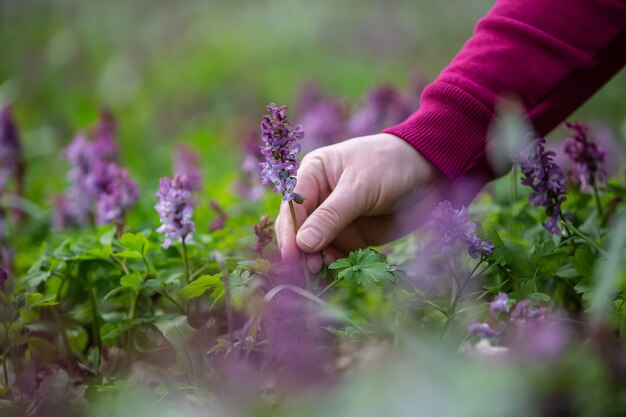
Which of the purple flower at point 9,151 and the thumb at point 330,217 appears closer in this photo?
the thumb at point 330,217

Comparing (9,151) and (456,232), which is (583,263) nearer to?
(456,232)

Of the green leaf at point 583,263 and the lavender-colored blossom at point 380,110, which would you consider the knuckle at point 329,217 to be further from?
the lavender-colored blossom at point 380,110

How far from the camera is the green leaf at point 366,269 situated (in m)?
1.30

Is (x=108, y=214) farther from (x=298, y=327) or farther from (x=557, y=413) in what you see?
(x=557, y=413)

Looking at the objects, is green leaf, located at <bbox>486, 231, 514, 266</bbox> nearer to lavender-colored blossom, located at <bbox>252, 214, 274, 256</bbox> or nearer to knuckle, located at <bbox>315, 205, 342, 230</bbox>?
knuckle, located at <bbox>315, 205, 342, 230</bbox>

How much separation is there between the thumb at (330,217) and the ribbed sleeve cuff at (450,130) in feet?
0.84

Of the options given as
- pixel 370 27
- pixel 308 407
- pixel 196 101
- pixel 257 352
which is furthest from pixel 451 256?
pixel 370 27

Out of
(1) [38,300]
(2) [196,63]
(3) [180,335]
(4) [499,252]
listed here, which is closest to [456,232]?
(4) [499,252]

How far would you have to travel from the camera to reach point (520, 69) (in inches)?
70.3

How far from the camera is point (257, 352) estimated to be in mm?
1406

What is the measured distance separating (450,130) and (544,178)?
13.0 inches

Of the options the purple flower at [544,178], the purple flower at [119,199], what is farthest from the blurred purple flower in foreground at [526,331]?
the purple flower at [119,199]

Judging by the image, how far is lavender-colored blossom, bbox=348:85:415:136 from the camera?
113 inches

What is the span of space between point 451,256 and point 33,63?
4.41 meters
